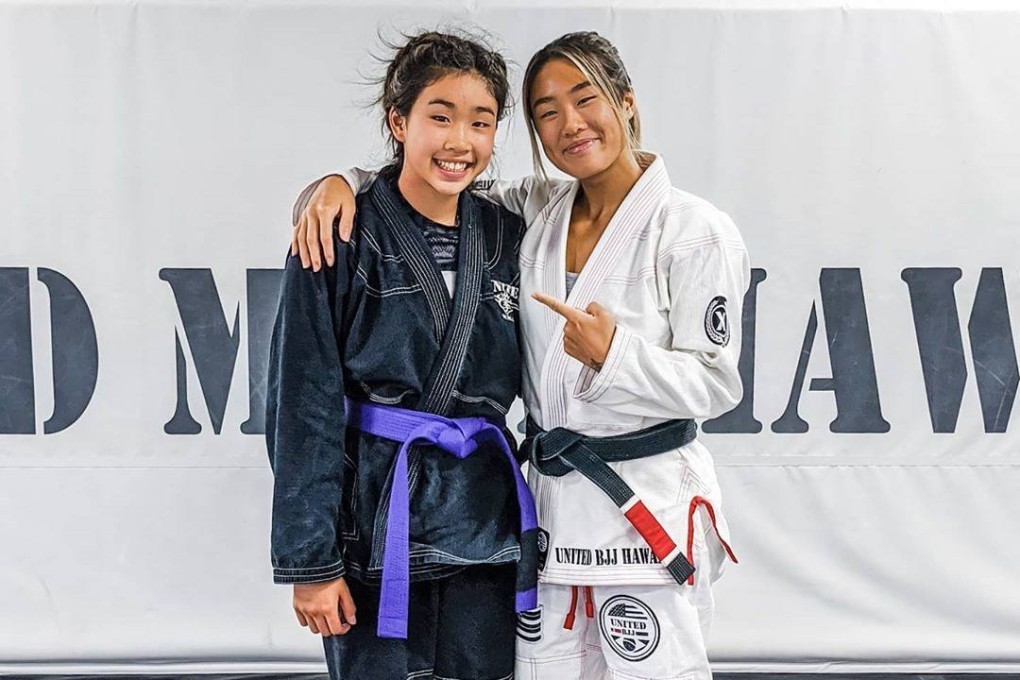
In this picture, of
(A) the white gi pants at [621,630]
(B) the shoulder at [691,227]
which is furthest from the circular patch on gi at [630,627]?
(B) the shoulder at [691,227]

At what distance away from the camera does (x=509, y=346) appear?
1.45m

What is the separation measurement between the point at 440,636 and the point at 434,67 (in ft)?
2.75

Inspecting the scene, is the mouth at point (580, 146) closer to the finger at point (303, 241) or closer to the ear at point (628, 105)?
the ear at point (628, 105)

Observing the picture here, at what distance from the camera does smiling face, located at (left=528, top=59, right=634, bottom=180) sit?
147 centimetres

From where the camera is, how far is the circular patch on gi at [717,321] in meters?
1.40

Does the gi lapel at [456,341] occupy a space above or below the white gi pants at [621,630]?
above

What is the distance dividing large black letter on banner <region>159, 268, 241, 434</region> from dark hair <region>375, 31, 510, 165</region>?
1.17 metres

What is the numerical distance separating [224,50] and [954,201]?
1895mm

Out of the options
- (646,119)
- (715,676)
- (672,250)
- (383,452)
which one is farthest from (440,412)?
(715,676)

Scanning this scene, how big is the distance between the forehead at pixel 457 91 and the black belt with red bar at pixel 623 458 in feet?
1.66

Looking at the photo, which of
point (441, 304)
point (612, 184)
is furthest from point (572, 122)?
point (441, 304)

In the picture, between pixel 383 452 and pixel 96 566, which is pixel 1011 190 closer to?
pixel 383 452

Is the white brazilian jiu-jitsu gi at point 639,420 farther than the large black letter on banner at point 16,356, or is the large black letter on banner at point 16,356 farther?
the large black letter on banner at point 16,356

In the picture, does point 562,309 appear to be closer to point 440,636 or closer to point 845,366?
point 440,636
